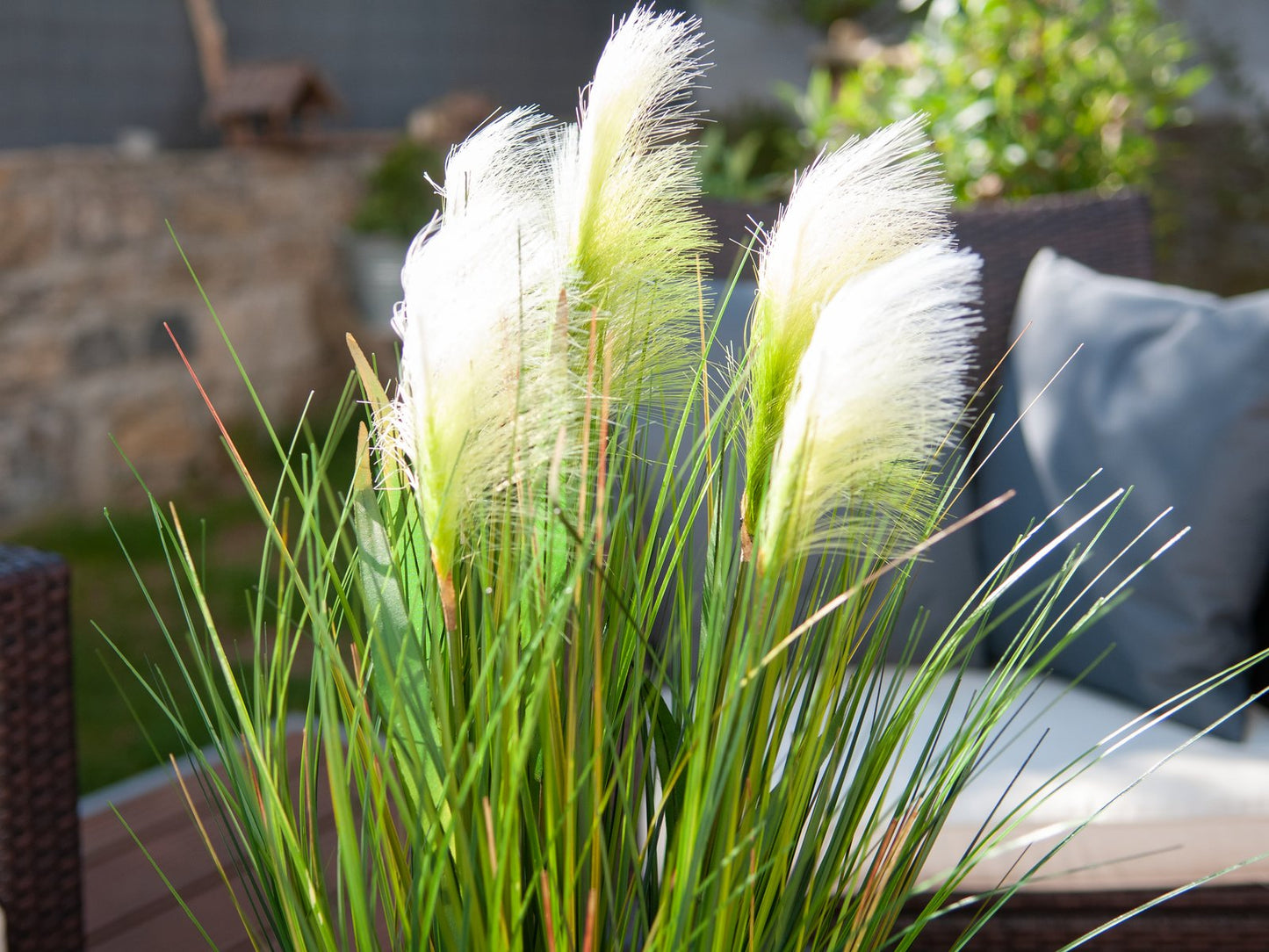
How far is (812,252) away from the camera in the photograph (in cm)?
55

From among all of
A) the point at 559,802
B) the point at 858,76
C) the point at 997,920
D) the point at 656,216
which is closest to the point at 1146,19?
the point at 858,76

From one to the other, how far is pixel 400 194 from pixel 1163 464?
10.7ft

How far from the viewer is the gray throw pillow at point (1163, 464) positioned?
142 centimetres

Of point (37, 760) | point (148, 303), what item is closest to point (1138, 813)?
point (37, 760)

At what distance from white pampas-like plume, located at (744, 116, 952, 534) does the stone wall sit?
3.19 m

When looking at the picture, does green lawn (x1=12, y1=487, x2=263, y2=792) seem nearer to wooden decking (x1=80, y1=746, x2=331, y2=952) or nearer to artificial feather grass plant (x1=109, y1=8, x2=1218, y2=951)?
wooden decking (x1=80, y1=746, x2=331, y2=952)

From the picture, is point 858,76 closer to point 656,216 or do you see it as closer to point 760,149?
point 760,149

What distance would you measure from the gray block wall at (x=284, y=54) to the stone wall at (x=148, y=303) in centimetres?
34

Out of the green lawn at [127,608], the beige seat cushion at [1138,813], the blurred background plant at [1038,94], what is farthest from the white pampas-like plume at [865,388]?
the blurred background plant at [1038,94]

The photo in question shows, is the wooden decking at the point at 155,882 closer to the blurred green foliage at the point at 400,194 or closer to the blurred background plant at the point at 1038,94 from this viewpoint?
the blurred background plant at the point at 1038,94

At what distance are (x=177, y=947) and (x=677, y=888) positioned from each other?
1037 mm

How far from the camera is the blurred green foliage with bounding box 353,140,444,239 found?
4105mm

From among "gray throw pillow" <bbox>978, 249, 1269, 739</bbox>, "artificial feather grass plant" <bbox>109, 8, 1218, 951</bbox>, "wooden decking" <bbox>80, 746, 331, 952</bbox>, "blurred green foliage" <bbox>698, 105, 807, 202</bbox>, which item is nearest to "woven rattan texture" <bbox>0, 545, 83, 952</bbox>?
"wooden decking" <bbox>80, 746, 331, 952</bbox>

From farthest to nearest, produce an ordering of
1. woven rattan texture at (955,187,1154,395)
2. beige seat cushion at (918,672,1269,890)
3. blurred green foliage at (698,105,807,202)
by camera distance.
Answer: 1. blurred green foliage at (698,105,807,202)
2. woven rattan texture at (955,187,1154,395)
3. beige seat cushion at (918,672,1269,890)
